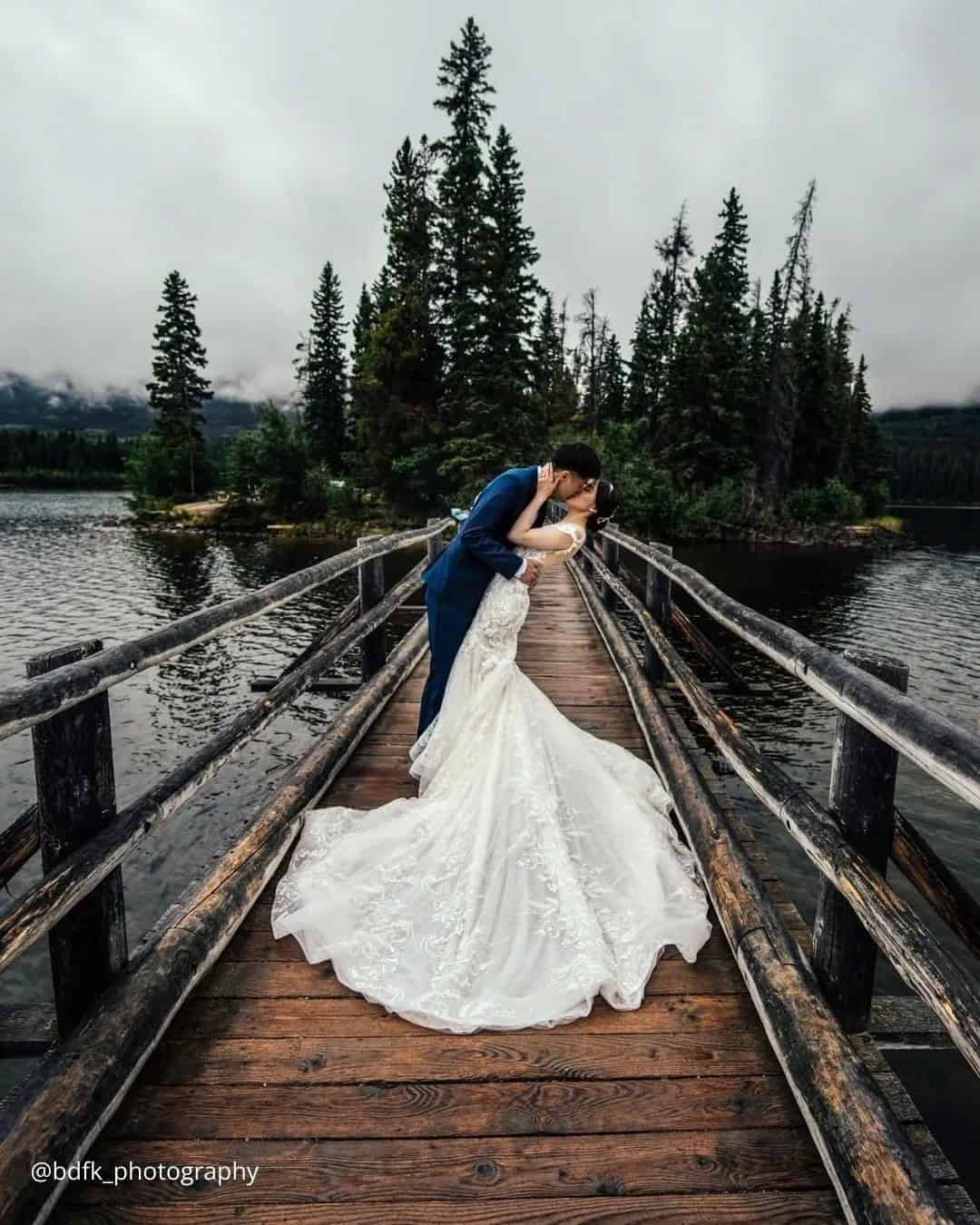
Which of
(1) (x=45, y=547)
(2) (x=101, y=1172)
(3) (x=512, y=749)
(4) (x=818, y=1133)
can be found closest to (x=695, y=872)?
(3) (x=512, y=749)

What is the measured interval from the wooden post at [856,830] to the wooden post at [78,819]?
2.29 m

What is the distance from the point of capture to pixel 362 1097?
223 cm

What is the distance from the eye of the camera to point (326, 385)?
55438 millimetres

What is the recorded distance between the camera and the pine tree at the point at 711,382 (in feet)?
134

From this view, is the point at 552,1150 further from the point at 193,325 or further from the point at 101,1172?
the point at 193,325

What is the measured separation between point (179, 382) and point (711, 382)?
41319mm

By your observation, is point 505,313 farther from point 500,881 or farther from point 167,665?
point 500,881

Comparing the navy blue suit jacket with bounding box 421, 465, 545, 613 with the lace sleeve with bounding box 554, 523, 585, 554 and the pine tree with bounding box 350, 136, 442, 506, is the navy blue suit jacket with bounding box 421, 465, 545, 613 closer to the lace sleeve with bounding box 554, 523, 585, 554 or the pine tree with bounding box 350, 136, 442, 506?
the lace sleeve with bounding box 554, 523, 585, 554

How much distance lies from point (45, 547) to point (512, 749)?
138 feet

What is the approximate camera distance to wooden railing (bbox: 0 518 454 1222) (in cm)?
186

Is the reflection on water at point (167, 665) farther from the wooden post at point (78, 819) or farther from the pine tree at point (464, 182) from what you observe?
the pine tree at point (464, 182)

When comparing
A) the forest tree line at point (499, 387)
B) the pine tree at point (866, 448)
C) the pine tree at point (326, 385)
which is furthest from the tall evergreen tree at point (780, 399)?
the pine tree at point (326, 385)

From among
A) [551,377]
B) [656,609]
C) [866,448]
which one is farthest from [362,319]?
[656,609]

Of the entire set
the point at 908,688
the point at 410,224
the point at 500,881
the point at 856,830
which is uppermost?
the point at 410,224
